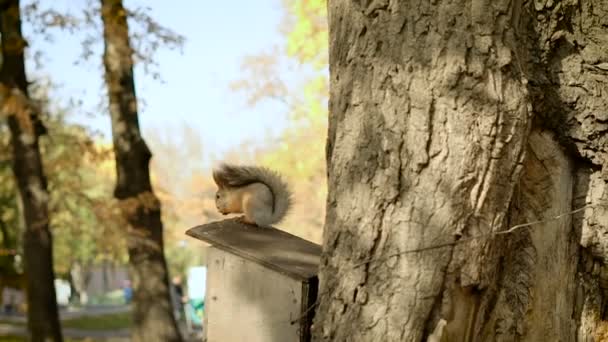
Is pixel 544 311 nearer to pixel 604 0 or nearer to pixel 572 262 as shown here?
pixel 572 262

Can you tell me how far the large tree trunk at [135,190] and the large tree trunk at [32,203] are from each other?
82.3 inches

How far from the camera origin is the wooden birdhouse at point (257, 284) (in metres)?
3.86

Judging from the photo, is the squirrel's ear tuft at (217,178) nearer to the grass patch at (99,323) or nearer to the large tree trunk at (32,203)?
the large tree trunk at (32,203)

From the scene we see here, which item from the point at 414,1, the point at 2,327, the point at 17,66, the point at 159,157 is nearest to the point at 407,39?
the point at 414,1

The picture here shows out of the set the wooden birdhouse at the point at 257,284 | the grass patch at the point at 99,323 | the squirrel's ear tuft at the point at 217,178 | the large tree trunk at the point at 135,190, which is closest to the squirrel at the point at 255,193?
the squirrel's ear tuft at the point at 217,178

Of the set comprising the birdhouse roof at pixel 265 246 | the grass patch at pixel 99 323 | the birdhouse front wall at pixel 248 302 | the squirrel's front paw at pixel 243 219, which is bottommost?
the grass patch at pixel 99 323

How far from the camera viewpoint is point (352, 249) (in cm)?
331

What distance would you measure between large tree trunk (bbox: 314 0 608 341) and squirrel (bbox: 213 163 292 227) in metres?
1.09

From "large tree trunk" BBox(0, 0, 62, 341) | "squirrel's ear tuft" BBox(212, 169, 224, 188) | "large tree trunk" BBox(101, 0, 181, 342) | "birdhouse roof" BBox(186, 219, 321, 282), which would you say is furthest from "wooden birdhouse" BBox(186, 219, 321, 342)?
"large tree trunk" BBox(0, 0, 62, 341)

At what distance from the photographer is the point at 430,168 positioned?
126 inches

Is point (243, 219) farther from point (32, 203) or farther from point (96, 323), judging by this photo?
point (96, 323)

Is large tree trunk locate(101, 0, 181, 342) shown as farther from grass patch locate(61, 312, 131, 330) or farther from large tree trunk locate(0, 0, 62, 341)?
grass patch locate(61, 312, 131, 330)

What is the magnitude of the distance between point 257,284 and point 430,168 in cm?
111

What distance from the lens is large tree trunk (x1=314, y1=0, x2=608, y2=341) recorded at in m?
3.21
